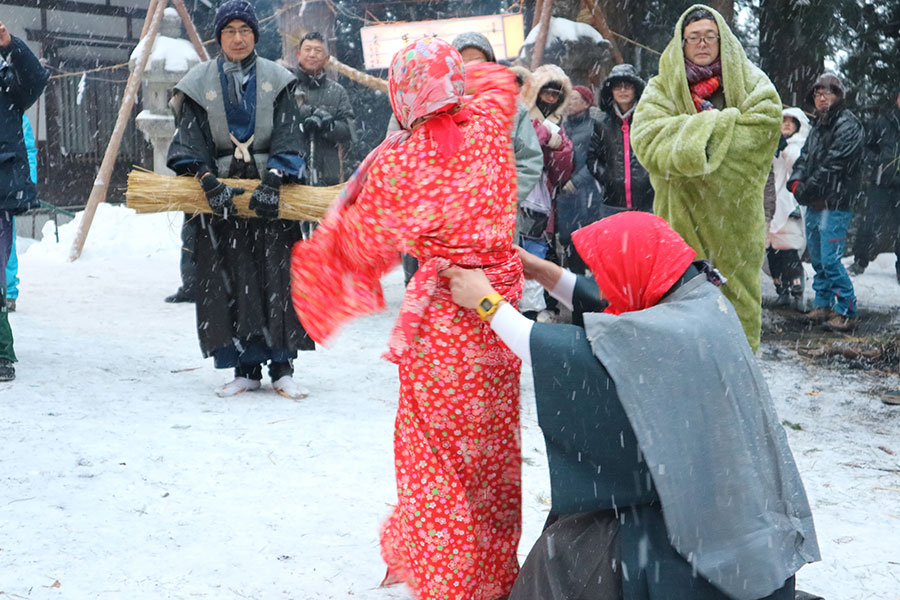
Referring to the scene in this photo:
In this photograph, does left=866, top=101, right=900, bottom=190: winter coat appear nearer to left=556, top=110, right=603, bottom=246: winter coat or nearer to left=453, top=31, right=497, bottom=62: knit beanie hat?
left=556, top=110, right=603, bottom=246: winter coat

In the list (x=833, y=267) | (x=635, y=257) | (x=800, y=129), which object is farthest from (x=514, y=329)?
(x=800, y=129)

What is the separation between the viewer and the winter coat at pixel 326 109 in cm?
720

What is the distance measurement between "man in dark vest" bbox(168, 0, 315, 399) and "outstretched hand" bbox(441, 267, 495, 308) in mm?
2183

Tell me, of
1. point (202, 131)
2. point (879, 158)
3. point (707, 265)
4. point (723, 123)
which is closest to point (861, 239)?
point (879, 158)

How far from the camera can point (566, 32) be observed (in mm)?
8539

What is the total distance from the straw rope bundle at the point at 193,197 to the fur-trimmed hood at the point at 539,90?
2078mm

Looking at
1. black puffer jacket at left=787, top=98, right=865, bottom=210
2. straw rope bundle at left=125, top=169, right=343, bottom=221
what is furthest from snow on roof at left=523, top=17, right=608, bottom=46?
straw rope bundle at left=125, top=169, right=343, bottom=221

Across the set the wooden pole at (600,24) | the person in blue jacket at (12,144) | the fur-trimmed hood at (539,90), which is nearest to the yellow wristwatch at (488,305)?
the person in blue jacket at (12,144)

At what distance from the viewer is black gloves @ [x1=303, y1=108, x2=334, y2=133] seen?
7.10 meters

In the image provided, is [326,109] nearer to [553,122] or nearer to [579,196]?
[553,122]

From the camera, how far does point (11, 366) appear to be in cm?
496

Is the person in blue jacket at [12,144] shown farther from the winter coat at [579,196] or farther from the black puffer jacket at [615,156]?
the winter coat at [579,196]

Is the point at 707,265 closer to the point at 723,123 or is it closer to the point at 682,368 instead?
the point at 682,368

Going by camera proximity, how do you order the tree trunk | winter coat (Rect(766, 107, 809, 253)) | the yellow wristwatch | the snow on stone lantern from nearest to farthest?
the yellow wristwatch
winter coat (Rect(766, 107, 809, 253))
the tree trunk
the snow on stone lantern
